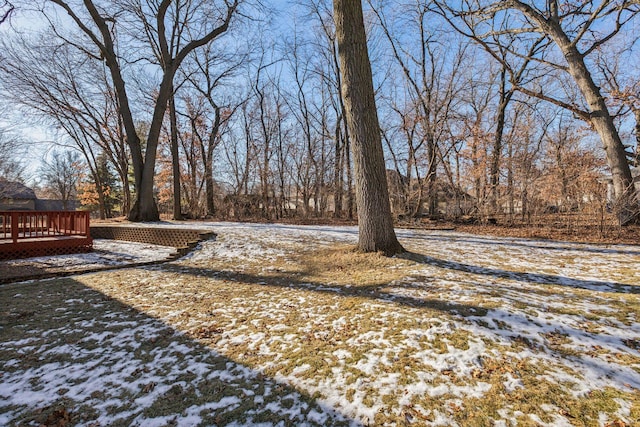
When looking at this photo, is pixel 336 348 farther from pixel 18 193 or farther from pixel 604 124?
pixel 18 193

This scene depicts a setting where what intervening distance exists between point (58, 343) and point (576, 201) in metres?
12.2

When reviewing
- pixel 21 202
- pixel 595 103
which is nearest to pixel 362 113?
pixel 595 103

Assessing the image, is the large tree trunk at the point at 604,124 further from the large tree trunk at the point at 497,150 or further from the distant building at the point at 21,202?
the distant building at the point at 21,202

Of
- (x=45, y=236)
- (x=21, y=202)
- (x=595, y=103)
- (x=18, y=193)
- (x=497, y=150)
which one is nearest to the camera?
(x=45, y=236)

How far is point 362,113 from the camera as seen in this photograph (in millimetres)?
5191


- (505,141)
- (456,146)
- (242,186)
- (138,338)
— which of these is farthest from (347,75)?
(242,186)

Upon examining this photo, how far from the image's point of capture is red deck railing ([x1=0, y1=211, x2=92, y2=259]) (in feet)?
23.4

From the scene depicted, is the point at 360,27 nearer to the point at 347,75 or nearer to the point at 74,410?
the point at 347,75

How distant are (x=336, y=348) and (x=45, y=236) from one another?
1003 centimetres

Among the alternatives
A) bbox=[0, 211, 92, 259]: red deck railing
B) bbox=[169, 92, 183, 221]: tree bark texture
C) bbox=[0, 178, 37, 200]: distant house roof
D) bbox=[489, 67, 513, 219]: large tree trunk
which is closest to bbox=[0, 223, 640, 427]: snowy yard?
bbox=[0, 211, 92, 259]: red deck railing

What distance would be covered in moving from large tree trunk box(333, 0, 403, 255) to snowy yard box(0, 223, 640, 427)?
1219 mm

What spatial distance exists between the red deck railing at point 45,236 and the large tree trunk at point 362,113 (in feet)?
27.9

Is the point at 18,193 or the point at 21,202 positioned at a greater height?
the point at 18,193

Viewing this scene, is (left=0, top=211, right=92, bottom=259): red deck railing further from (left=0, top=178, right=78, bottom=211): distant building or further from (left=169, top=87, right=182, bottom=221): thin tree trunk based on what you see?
(left=0, top=178, right=78, bottom=211): distant building
